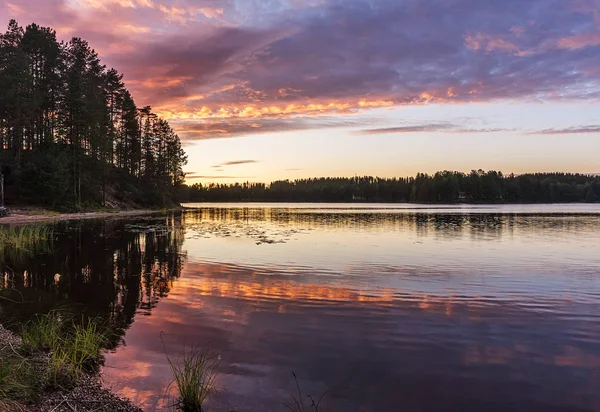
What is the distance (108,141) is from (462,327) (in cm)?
8022

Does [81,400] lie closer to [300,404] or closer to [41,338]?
[41,338]

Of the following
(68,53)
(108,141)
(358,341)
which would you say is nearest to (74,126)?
(108,141)

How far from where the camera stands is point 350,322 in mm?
12172

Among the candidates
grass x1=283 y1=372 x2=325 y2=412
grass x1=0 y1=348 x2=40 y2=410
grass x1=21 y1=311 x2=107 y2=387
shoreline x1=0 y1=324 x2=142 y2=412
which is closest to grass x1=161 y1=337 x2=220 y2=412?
shoreline x1=0 y1=324 x2=142 y2=412

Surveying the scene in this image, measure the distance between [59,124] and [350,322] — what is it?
232ft

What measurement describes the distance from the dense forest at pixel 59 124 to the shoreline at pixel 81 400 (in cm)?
6015

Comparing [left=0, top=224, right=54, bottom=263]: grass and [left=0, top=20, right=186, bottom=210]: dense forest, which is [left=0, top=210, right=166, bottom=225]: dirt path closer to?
[left=0, top=20, right=186, bottom=210]: dense forest

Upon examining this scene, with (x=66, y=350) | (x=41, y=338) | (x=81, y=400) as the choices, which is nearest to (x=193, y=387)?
(x=81, y=400)

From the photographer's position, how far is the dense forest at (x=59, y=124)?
59.7 meters

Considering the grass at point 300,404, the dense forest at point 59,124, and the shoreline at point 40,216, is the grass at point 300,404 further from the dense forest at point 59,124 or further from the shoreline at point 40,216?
the dense forest at point 59,124

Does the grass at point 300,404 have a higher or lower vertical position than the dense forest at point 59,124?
lower

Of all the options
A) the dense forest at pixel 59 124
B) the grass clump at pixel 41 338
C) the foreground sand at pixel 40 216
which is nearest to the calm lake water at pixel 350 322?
the grass clump at pixel 41 338

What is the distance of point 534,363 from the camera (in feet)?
→ 30.3

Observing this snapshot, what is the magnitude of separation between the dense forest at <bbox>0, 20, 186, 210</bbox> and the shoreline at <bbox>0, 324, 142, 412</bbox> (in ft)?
197
